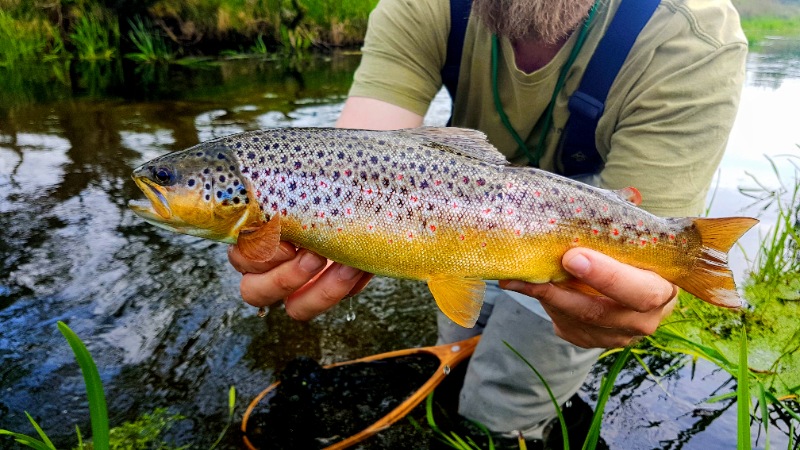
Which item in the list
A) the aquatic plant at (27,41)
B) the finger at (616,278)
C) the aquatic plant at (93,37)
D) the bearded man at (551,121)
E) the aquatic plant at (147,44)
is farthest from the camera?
the aquatic plant at (147,44)

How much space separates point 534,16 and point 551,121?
1.71 feet

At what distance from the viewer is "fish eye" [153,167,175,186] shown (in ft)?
5.65

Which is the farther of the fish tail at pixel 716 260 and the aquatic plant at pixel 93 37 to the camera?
the aquatic plant at pixel 93 37

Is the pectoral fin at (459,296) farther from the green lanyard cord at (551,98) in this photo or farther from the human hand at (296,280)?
the green lanyard cord at (551,98)

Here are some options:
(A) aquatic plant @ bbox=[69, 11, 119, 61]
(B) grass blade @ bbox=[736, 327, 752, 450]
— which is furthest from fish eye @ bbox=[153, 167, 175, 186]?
(A) aquatic plant @ bbox=[69, 11, 119, 61]

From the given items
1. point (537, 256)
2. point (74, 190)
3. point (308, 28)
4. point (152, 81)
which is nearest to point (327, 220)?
point (537, 256)

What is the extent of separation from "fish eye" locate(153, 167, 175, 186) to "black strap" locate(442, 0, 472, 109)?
1552 mm

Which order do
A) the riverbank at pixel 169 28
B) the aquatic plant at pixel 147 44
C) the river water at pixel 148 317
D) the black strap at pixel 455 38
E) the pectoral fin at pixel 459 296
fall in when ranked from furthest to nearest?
1. the aquatic plant at pixel 147 44
2. the riverbank at pixel 169 28
3. the river water at pixel 148 317
4. the black strap at pixel 455 38
5. the pectoral fin at pixel 459 296

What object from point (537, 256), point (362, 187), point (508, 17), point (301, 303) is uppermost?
point (508, 17)

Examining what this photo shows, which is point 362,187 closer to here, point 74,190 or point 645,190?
point 645,190

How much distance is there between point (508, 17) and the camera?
2410 mm

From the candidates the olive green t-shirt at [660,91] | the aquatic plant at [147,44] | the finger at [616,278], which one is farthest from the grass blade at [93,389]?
the aquatic plant at [147,44]

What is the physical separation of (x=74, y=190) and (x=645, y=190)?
5.29 m

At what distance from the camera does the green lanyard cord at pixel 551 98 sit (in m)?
2.41
